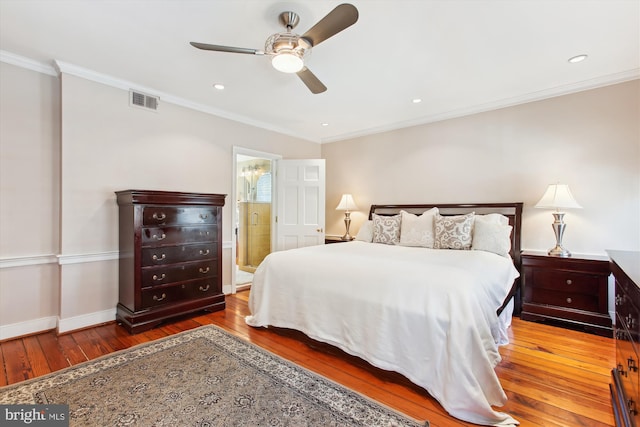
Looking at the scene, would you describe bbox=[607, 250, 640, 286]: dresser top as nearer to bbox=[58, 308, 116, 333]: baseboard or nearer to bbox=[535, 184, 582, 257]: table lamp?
bbox=[535, 184, 582, 257]: table lamp

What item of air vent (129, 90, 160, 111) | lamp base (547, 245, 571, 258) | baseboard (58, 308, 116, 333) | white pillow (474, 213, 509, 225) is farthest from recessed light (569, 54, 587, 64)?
baseboard (58, 308, 116, 333)

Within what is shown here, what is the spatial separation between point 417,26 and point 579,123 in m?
2.42

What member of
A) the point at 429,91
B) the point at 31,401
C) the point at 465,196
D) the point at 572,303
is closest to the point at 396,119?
the point at 429,91

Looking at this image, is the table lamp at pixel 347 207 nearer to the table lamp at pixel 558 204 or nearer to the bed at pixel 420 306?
the bed at pixel 420 306

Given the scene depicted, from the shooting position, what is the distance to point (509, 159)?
144 inches

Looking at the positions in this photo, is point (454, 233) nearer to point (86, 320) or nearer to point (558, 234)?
point (558, 234)

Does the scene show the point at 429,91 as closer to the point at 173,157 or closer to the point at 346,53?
the point at 346,53

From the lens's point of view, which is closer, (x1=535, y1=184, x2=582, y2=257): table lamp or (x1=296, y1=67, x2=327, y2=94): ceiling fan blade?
(x1=296, y1=67, x2=327, y2=94): ceiling fan blade

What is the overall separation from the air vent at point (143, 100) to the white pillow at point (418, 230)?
11.2ft

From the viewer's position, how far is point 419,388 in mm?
1919

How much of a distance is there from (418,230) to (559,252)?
1.45 m

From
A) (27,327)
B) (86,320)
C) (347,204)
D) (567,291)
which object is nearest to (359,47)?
(347,204)

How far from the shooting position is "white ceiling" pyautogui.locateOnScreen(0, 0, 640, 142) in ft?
6.70

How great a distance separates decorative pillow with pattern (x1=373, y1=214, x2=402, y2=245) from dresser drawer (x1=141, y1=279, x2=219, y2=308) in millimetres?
2197
